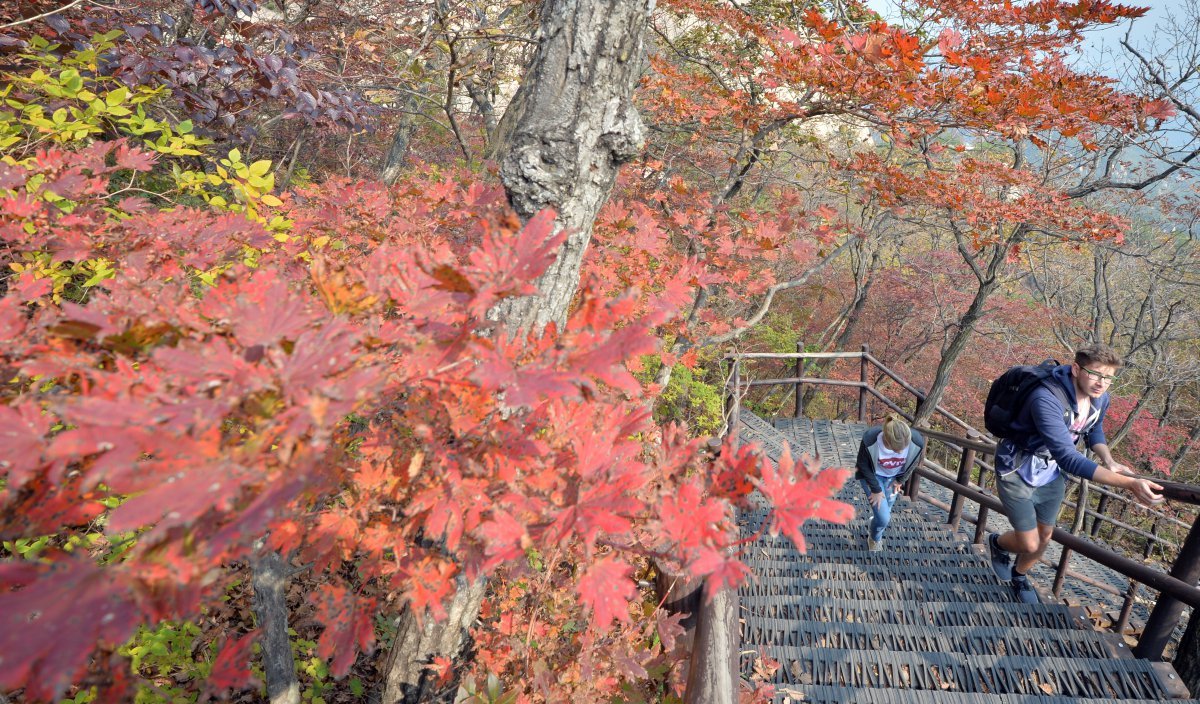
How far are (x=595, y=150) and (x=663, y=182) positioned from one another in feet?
14.1

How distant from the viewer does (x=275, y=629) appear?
223 cm

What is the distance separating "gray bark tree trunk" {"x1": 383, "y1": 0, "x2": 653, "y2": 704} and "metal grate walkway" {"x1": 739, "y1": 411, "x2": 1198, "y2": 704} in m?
1.12

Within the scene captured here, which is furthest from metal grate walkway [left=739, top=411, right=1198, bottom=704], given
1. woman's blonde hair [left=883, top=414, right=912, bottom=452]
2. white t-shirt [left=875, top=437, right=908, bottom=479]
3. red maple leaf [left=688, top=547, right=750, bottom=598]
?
red maple leaf [left=688, top=547, right=750, bottom=598]

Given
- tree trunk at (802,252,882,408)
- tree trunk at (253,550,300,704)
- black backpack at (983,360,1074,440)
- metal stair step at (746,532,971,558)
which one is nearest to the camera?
tree trunk at (253,550,300,704)

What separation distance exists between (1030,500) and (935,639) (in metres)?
0.95

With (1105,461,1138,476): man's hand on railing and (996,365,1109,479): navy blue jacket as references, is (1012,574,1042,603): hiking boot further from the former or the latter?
(1105,461,1138,476): man's hand on railing

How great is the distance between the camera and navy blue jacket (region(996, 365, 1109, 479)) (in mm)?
2539

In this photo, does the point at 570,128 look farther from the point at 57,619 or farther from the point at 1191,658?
the point at 1191,658

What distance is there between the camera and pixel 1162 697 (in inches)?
92.7

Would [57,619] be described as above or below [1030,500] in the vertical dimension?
above

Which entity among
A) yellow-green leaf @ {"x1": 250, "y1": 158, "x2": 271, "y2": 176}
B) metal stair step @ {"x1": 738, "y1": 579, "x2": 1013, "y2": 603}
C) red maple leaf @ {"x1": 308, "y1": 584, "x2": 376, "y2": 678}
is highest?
yellow-green leaf @ {"x1": 250, "y1": 158, "x2": 271, "y2": 176}

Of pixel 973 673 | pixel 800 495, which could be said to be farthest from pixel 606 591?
pixel 973 673

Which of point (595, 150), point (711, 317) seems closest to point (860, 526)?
point (711, 317)

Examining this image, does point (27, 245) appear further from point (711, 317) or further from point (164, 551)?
point (711, 317)
